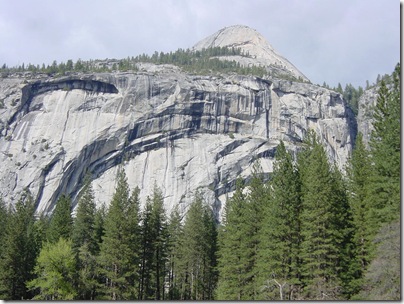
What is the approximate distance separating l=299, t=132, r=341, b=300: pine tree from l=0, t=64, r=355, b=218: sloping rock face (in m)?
→ 68.8

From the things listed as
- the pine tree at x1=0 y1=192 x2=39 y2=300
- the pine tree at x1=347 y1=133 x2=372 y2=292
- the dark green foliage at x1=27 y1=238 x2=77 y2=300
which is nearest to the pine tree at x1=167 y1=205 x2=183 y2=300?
the pine tree at x1=0 y1=192 x2=39 y2=300

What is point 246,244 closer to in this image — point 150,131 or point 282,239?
point 282,239

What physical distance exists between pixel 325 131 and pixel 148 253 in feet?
288

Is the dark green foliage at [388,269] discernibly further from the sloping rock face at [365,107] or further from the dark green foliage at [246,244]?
the sloping rock face at [365,107]

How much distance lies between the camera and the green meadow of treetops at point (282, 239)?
81.4ft

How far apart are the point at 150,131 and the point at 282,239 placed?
8256 cm

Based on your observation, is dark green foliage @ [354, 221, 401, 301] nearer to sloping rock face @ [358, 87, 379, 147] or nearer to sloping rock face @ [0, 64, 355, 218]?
sloping rock face @ [0, 64, 355, 218]

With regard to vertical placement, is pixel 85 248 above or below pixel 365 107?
below

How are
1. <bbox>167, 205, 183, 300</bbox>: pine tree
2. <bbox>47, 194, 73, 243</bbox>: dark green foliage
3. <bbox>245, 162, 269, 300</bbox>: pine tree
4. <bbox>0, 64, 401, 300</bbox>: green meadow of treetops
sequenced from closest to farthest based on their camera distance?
<bbox>0, 64, 401, 300</bbox>: green meadow of treetops
<bbox>245, 162, 269, 300</bbox>: pine tree
<bbox>47, 194, 73, 243</bbox>: dark green foliage
<bbox>167, 205, 183, 300</bbox>: pine tree

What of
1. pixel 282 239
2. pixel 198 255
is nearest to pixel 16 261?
pixel 198 255

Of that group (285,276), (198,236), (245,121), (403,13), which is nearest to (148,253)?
(198,236)

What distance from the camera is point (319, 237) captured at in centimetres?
2811

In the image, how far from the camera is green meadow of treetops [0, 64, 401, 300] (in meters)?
24.8

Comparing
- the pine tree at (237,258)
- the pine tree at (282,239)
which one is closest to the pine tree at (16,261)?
the pine tree at (237,258)
